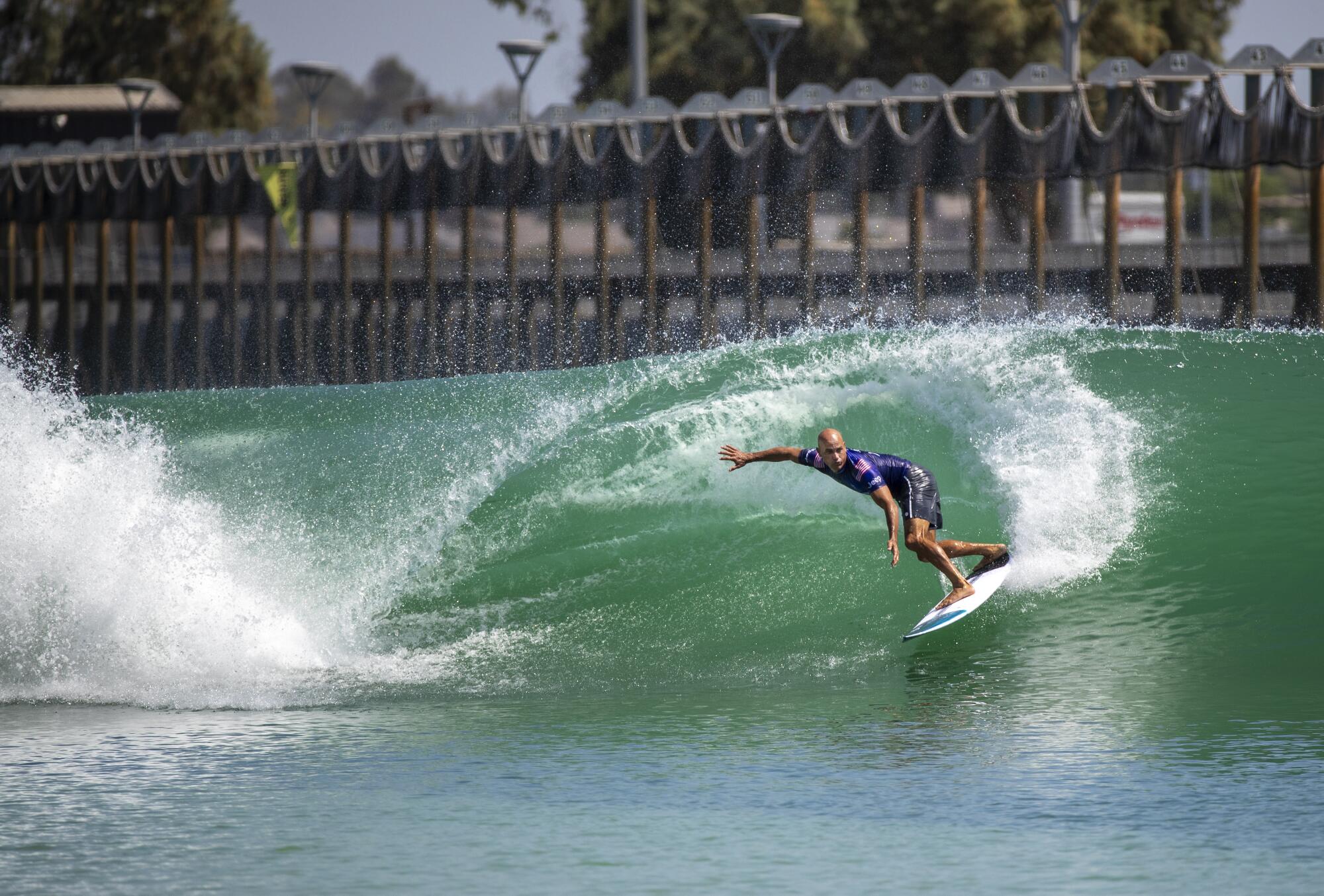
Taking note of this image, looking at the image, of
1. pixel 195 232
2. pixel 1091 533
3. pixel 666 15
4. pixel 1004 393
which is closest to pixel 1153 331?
pixel 1004 393

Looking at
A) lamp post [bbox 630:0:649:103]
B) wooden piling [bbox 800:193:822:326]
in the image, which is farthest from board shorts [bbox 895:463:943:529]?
lamp post [bbox 630:0:649:103]

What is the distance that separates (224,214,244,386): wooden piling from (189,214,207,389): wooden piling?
0.42 metres

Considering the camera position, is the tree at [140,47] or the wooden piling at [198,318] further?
the tree at [140,47]

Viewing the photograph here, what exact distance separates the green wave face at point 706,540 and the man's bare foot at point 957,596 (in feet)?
0.86

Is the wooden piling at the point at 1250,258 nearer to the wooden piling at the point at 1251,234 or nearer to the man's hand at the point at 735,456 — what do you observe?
the wooden piling at the point at 1251,234

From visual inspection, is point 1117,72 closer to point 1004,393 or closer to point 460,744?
point 1004,393

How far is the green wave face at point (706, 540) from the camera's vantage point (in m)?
10.0

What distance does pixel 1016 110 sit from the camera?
20234 millimetres

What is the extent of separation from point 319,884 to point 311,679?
3682 millimetres

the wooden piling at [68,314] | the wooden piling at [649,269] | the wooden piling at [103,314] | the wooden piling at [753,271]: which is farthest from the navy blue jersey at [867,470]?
the wooden piling at [68,314]

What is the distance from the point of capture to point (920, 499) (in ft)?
34.3

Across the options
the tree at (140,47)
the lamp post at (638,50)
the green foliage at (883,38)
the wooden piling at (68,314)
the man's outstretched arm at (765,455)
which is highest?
the tree at (140,47)

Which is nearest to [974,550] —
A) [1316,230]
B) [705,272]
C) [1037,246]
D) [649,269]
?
[1316,230]

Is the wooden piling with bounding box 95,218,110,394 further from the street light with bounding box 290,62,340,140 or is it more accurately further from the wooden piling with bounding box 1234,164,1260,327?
the wooden piling with bounding box 1234,164,1260,327
